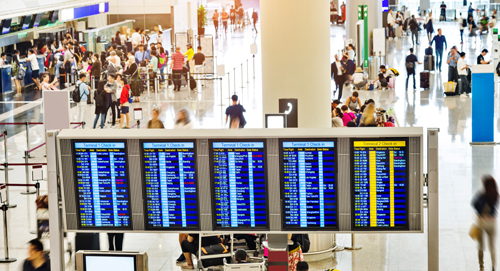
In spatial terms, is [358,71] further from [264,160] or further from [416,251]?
[264,160]

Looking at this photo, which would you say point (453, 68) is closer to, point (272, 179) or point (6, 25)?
point (6, 25)

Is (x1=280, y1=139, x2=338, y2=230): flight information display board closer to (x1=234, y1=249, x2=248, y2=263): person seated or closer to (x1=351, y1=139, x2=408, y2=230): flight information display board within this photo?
(x1=351, y1=139, x2=408, y2=230): flight information display board

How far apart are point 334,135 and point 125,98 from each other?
13796 millimetres

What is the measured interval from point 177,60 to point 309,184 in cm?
1931

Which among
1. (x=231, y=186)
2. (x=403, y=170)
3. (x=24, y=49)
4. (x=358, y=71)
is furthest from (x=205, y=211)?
(x=24, y=49)

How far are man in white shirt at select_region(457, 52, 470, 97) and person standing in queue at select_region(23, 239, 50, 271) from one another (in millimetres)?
17190

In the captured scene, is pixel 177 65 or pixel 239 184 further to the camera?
pixel 177 65

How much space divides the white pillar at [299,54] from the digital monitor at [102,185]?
183 inches

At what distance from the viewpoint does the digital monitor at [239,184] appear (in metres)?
5.57

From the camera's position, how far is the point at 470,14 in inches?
1642

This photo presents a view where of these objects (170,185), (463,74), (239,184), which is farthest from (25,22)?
(239,184)

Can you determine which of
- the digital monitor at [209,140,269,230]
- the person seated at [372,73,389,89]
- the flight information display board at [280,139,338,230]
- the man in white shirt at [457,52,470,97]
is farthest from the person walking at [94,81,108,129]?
the flight information display board at [280,139,338,230]

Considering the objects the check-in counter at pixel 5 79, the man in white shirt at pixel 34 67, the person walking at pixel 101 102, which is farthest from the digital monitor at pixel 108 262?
the man in white shirt at pixel 34 67

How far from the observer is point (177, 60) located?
2447 centimetres
